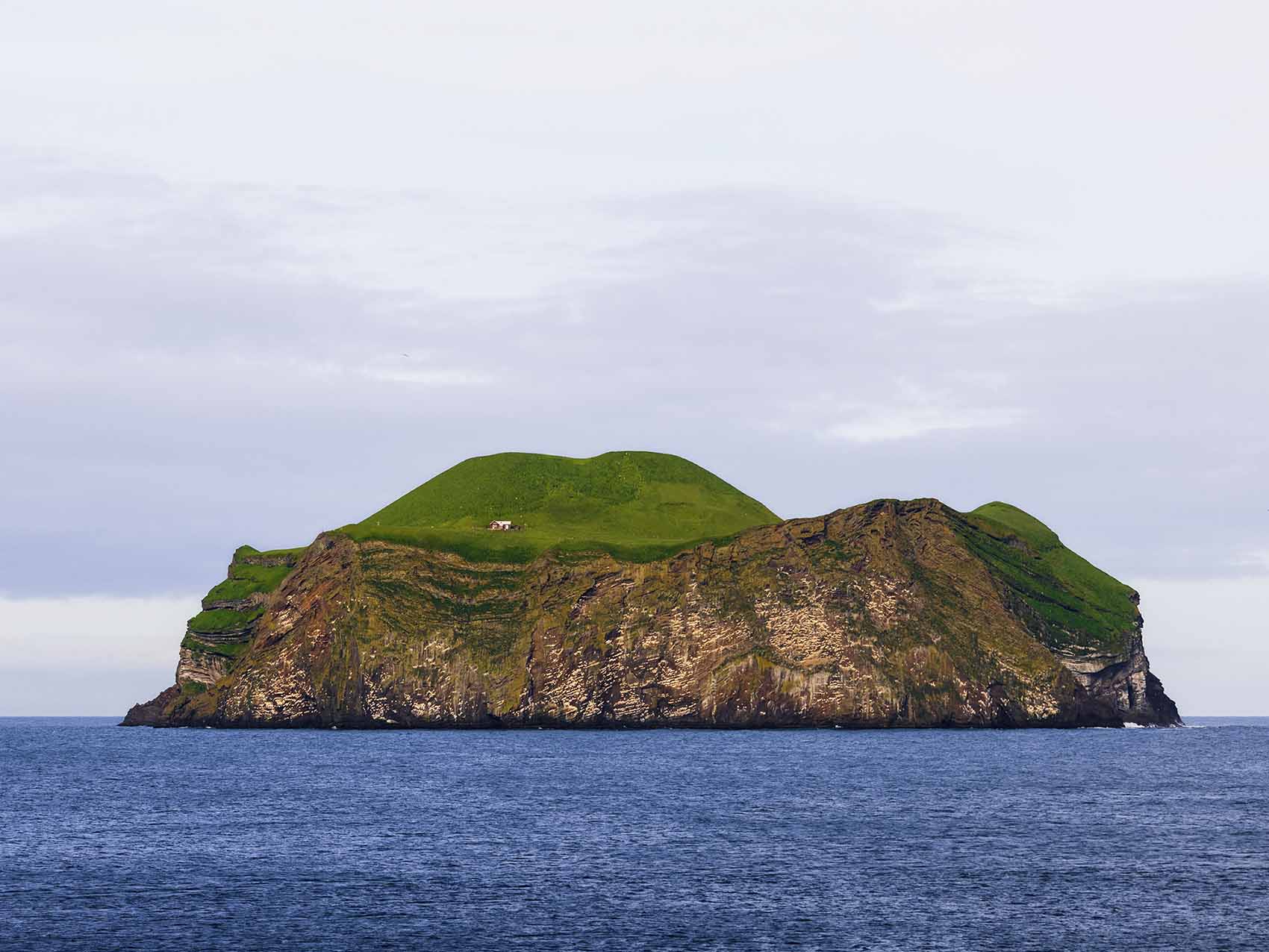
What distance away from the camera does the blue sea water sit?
183ft

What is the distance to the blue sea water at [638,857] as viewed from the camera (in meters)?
55.7

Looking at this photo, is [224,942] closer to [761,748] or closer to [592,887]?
[592,887]

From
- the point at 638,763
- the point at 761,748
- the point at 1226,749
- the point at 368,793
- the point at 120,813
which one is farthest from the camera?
the point at 1226,749

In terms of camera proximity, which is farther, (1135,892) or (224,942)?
(1135,892)

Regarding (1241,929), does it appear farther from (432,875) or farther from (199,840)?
(199,840)

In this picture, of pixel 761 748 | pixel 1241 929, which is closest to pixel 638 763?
pixel 761 748

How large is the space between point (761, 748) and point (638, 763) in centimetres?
2732

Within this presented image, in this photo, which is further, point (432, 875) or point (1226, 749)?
point (1226, 749)

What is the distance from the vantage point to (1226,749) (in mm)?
190125

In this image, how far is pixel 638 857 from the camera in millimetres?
75750

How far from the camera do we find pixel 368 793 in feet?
361

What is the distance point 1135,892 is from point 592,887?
962 inches

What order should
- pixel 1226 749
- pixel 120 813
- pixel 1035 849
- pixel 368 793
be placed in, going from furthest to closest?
pixel 1226 749, pixel 368 793, pixel 120 813, pixel 1035 849

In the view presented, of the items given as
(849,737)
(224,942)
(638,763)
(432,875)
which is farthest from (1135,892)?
(849,737)
